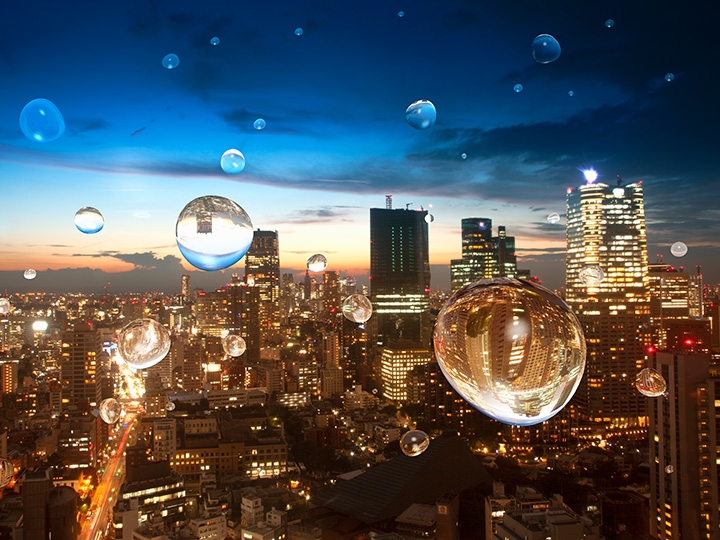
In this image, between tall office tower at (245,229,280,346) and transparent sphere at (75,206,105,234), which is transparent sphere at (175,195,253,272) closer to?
transparent sphere at (75,206,105,234)

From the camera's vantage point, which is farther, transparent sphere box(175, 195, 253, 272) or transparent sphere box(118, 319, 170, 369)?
transparent sphere box(118, 319, 170, 369)

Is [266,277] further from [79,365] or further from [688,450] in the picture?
[688,450]

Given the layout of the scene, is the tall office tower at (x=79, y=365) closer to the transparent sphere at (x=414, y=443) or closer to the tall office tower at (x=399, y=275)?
the tall office tower at (x=399, y=275)

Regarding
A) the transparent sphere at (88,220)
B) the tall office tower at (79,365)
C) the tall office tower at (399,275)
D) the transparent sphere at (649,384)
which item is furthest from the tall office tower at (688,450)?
the tall office tower at (399,275)

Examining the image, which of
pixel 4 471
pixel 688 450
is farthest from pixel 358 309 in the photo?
pixel 688 450

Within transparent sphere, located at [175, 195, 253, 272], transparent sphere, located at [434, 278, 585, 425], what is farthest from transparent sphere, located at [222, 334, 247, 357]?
transparent sphere, located at [434, 278, 585, 425]

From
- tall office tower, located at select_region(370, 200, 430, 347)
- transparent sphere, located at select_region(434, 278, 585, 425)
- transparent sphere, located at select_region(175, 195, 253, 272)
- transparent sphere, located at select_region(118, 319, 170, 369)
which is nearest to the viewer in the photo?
transparent sphere, located at select_region(434, 278, 585, 425)

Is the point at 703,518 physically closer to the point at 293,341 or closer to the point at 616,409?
the point at 616,409
